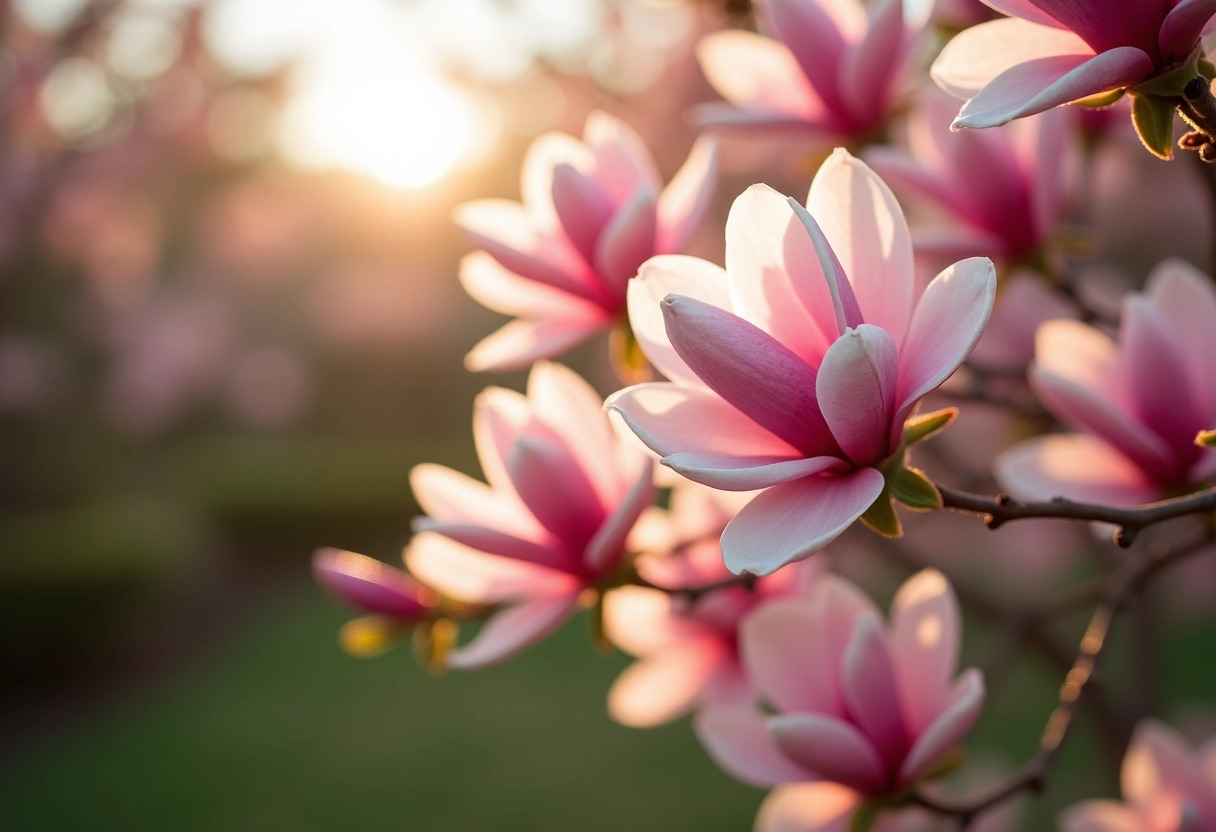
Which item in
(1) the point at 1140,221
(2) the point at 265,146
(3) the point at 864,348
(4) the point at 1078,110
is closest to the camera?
(3) the point at 864,348

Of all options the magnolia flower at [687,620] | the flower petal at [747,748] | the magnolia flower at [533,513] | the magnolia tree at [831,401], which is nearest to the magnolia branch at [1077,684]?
the magnolia tree at [831,401]

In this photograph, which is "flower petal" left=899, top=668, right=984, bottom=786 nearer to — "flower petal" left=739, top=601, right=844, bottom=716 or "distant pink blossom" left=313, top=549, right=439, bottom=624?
"flower petal" left=739, top=601, right=844, bottom=716

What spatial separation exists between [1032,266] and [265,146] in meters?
12.4

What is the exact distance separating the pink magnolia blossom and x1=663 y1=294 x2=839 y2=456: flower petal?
0.17m

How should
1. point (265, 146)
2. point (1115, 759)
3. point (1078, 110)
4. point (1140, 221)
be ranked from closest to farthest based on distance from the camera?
1. point (1078, 110)
2. point (1115, 759)
3. point (1140, 221)
4. point (265, 146)

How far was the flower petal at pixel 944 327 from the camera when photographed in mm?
572

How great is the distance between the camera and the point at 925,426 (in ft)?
2.13

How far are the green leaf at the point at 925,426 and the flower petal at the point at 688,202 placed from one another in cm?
36

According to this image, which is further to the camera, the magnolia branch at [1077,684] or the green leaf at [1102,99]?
the magnolia branch at [1077,684]

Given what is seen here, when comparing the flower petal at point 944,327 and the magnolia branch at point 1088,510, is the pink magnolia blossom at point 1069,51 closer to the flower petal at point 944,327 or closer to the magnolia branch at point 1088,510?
the flower petal at point 944,327

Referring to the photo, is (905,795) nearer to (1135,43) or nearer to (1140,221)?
(1135,43)

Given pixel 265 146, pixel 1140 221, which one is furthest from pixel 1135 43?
pixel 265 146

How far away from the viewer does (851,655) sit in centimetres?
80

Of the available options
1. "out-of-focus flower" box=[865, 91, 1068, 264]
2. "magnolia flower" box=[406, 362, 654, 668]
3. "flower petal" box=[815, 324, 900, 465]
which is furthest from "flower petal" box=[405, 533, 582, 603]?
"out-of-focus flower" box=[865, 91, 1068, 264]
